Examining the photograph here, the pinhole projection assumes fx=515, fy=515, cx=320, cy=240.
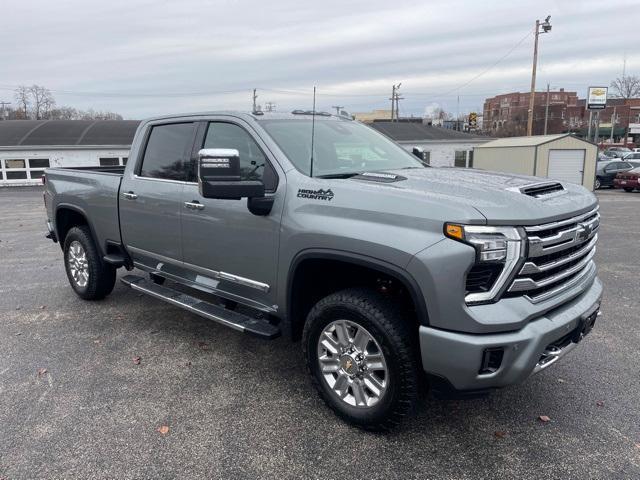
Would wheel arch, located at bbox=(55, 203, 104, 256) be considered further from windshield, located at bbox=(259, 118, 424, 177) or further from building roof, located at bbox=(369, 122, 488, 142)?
Answer: building roof, located at bbox=(369, 122, 488, 142)

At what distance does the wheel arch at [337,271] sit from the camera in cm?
275

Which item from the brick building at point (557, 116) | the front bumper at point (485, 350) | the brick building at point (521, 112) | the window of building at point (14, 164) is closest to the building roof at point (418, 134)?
the window of building at point (14, 164)

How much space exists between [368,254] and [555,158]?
23.1m

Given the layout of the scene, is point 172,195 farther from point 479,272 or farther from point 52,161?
point 52,161

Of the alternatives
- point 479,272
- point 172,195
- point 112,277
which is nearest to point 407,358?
point 479,272

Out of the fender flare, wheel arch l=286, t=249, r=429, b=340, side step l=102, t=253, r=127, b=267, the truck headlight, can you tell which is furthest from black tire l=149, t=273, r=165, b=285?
the truck headlight

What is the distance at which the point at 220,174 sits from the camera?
3072mm

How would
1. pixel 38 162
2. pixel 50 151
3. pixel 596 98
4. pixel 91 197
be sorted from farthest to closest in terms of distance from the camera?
pixel 596 98
pixel 38 162
pixel 50 151
pixel 91 197

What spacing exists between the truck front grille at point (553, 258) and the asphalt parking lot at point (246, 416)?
0.96 m

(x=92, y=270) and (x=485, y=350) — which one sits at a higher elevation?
(x=485, y=350)

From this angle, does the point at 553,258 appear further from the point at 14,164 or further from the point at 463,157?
the point at 463,157

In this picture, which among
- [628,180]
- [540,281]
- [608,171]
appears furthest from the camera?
[608,171]

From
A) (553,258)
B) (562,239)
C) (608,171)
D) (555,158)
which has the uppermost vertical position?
(562,239)

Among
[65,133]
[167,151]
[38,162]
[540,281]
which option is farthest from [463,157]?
[540,281]
